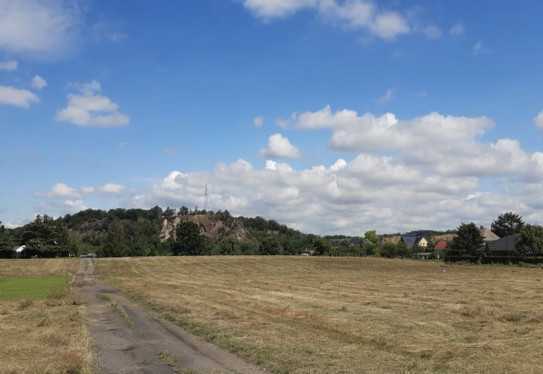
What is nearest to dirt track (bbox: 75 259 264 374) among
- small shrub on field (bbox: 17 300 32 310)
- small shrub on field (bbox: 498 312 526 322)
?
small shrub on field (bbox: 17 300 32 310)

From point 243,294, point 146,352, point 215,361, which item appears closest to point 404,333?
point 215,361

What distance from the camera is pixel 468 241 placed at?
4601 inches

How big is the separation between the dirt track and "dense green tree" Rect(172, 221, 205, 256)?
123466 millimetres

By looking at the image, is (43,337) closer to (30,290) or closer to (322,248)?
(30,290)

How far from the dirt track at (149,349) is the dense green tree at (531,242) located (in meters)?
92.8

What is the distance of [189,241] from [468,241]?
77.3m

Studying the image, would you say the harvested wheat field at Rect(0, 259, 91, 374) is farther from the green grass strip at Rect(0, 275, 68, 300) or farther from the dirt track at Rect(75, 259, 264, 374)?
the green grass strip at Rect(0, 275, 68, 300)

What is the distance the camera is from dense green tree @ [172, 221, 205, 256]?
153 meters

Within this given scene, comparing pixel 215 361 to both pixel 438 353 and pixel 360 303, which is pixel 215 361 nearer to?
pixel 438 353

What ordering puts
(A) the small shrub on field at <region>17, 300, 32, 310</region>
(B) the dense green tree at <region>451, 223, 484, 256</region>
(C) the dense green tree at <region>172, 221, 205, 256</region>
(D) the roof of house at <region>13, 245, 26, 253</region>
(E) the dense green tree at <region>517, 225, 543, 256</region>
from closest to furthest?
(A) the small shrub on field at <region>17, 300, 32, 310</region>, (E) the dense green tree at <region>517, 225, 543, 256</region>, (B) the dense green tree at <region>451, 223, 484, 256</region>, (D) the roof of house at <region>13, 245, 26, 253</region>, (C) the dense green tree at <region>172, 221, 205, 256</region>

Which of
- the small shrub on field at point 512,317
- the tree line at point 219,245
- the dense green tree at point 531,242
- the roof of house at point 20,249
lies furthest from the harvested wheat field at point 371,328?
the roof of house at point 20,249

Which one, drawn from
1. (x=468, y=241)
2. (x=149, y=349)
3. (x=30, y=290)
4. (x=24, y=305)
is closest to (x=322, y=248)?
(x=468, y=241)

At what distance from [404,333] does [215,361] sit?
28.5 ft

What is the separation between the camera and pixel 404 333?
2128 cm
